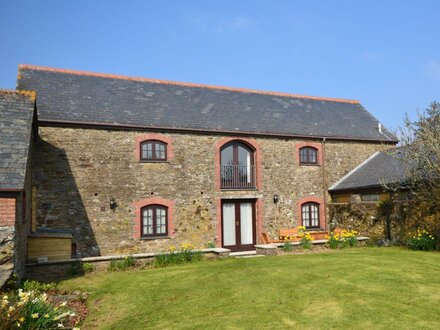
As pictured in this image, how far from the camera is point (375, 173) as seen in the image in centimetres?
1902

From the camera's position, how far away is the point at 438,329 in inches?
247

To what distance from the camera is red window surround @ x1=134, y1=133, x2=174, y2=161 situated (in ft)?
54.6

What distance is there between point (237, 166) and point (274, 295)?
1055cm

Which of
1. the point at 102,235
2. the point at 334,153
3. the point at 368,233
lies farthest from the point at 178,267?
the point at 334,153

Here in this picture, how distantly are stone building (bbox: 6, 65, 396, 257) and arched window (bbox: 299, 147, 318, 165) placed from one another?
0.18 feet

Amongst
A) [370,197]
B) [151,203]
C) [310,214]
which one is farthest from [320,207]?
[151,203]

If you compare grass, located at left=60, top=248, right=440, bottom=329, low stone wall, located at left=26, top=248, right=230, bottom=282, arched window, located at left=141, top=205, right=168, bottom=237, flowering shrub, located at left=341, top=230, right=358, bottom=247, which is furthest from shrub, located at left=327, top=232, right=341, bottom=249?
low stone wall, located at left=26, top=248, right=230, bottom=282

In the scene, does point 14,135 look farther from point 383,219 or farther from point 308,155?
point 383,219

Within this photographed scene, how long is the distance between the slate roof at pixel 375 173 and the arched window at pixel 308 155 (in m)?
1.70

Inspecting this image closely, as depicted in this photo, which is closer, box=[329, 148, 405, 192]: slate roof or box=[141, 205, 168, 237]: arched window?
box=[141, 205, 168, 237]: arched window

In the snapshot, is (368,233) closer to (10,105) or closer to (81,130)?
(81,130)

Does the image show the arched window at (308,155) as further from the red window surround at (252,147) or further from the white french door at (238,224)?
the white french door at (238,224)

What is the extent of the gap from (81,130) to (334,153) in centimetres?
1256

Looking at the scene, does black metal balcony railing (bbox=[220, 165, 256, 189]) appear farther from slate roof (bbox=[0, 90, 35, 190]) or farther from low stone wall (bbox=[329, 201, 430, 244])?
slate roof (bbox=[0, 90, 35, 190])
